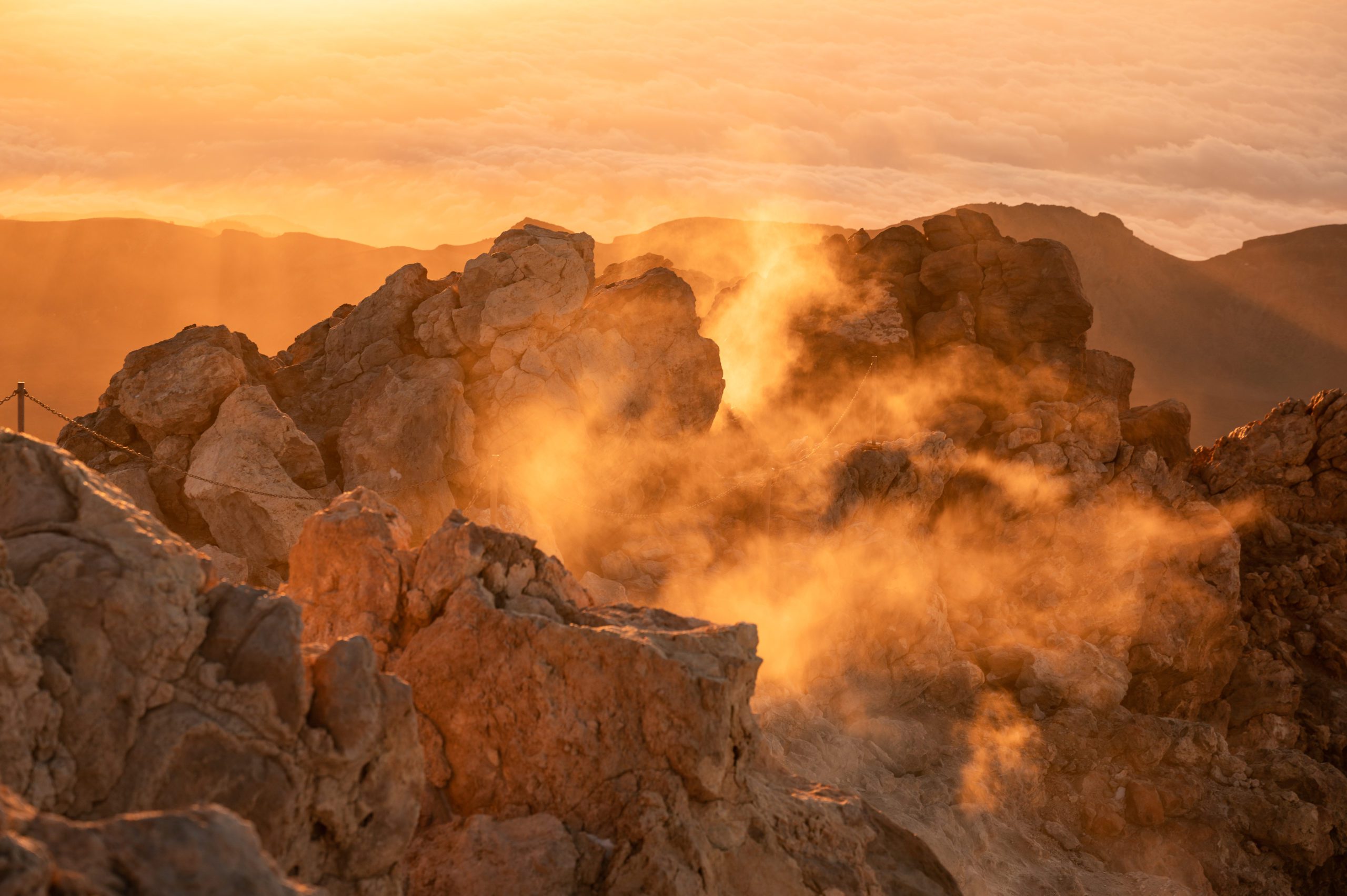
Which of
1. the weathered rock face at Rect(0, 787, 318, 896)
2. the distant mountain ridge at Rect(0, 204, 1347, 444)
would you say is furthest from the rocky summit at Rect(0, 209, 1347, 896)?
the distant mountain ridge at Rect(0, 204, 1347, 444)

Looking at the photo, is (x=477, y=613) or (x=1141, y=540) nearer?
(x=477, y=613)

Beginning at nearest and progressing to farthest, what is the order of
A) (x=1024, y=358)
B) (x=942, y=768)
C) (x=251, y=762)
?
(x=251, y=762), (x=942, y=768), (x=1024, y=358)

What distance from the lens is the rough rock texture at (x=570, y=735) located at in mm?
8359

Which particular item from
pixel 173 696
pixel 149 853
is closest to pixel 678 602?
pixel 173 696

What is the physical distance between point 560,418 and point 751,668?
964cm

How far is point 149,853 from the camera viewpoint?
4.42 metres

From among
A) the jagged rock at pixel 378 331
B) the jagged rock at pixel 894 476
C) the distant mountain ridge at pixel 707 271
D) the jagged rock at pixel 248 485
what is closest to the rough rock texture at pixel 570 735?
the jagged rock at pixel 248 485

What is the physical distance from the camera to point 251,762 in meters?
6.51

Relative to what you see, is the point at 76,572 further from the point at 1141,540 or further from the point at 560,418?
the point at 1141,540

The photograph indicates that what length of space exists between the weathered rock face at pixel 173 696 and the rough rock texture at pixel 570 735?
1.53m

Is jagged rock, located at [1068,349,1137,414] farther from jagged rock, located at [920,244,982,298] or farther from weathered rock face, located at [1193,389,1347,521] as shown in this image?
jagged rock, located at [920,244,982,298]

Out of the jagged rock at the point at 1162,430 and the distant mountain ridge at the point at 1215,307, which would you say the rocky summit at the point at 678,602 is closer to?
the jagged rock at the point at 1162,430

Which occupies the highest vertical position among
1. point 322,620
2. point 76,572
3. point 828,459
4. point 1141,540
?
point 76,572

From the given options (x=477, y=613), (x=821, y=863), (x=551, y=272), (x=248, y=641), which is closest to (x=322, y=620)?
(x=477, y=613)
